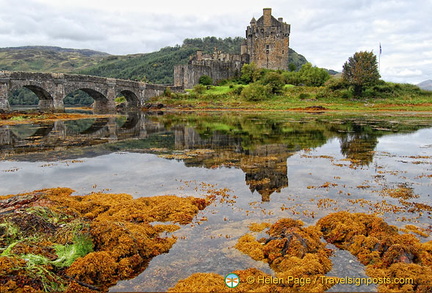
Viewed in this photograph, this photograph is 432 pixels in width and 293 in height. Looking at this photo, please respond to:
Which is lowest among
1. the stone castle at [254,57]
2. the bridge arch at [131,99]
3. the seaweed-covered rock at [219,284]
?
the seaweed-covered rock at [219,284]

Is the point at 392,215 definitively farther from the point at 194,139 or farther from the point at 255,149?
the point at 194,139

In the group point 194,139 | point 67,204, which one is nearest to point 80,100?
point 194,139

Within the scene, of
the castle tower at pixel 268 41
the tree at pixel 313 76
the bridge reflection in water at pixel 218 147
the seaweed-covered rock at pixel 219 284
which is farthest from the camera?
the castle tower at pixel 268 41

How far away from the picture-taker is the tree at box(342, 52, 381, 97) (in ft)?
203

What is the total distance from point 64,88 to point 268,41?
165 ft

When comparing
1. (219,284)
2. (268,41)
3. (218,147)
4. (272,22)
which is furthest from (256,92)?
(219,284)

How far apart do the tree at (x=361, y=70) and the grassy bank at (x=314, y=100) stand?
9.90 ft

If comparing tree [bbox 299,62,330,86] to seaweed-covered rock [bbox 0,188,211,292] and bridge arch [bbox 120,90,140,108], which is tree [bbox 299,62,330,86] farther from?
seaweed-covered rock [bbox 0,188,211,292]

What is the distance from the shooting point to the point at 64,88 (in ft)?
188

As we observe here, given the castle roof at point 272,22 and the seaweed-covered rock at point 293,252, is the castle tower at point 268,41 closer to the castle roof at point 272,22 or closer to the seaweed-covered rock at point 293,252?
the castle roof at point 272,22

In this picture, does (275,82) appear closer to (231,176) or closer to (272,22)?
(272,22)

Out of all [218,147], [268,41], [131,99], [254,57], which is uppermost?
[268,41]

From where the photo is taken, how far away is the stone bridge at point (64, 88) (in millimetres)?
49625

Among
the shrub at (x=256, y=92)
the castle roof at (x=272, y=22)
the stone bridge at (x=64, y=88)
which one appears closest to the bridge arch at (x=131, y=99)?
the stone bridge at (x=64, y=88)
